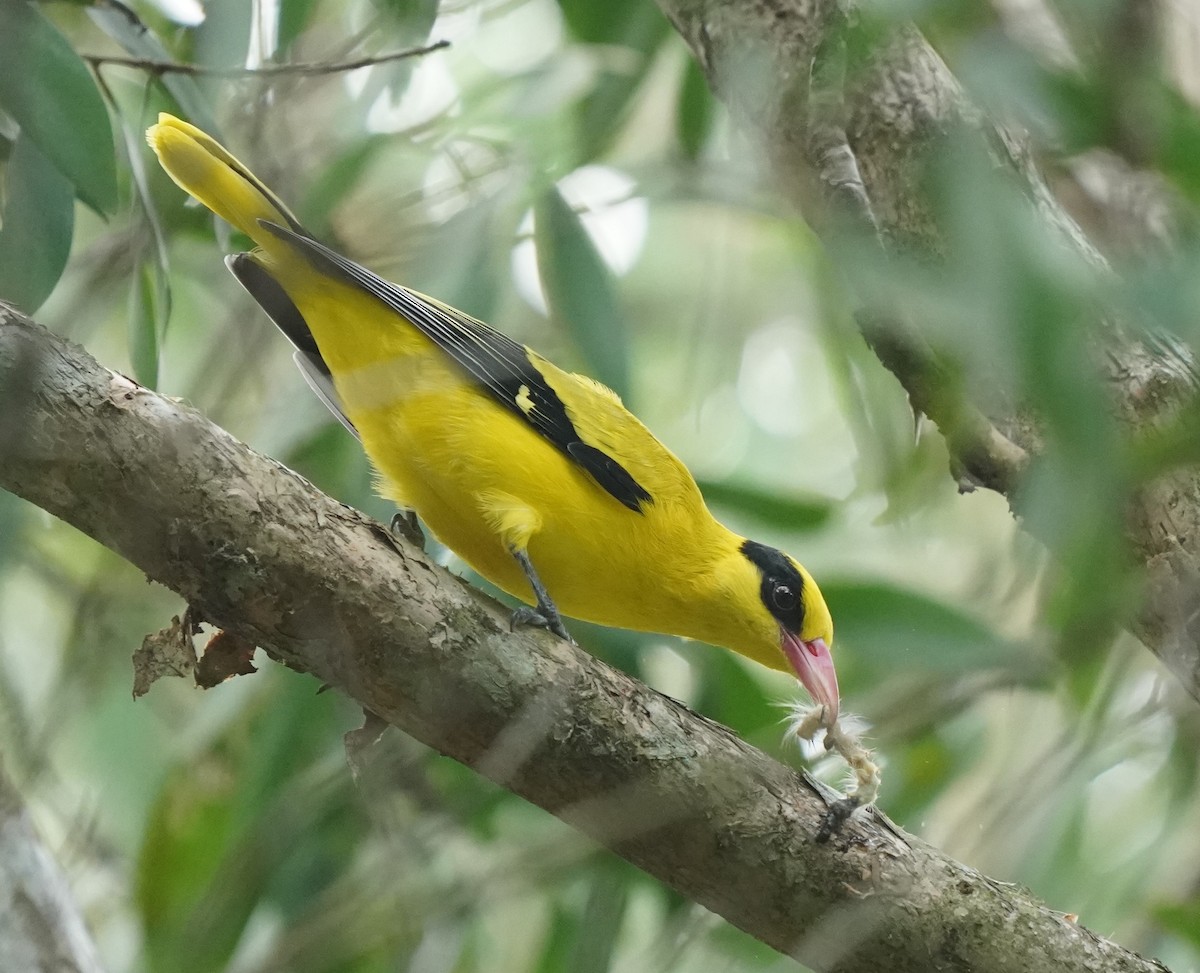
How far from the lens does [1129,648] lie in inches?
104

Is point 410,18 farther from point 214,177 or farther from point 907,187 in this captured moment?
point 907,187

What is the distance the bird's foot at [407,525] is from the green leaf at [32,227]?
89cm

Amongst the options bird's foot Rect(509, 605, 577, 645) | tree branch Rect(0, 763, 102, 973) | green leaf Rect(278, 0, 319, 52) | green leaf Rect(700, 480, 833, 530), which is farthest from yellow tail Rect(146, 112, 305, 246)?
tree branch Rect(0, 763, 102, 973)

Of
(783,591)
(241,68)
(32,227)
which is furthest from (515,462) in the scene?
(32,227)

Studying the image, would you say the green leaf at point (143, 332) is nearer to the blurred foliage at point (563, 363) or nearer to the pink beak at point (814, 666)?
the blurred foliage at point (563, 363)

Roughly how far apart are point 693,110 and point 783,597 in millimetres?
1376

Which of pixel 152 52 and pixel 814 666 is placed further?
pixel 814 666

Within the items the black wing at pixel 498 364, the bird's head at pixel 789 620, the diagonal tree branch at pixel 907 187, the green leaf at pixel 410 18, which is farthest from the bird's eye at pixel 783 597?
the green leaf at pixel 410 18

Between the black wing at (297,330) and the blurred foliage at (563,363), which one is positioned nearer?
the blurred foliage at (563,363)

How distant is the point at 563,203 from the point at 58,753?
1.74m

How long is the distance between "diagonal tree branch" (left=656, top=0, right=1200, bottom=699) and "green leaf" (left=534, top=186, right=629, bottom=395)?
46cm

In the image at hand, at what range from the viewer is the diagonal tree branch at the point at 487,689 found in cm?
189

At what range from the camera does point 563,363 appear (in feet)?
13.4

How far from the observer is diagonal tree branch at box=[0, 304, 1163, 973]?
1.89 meters
